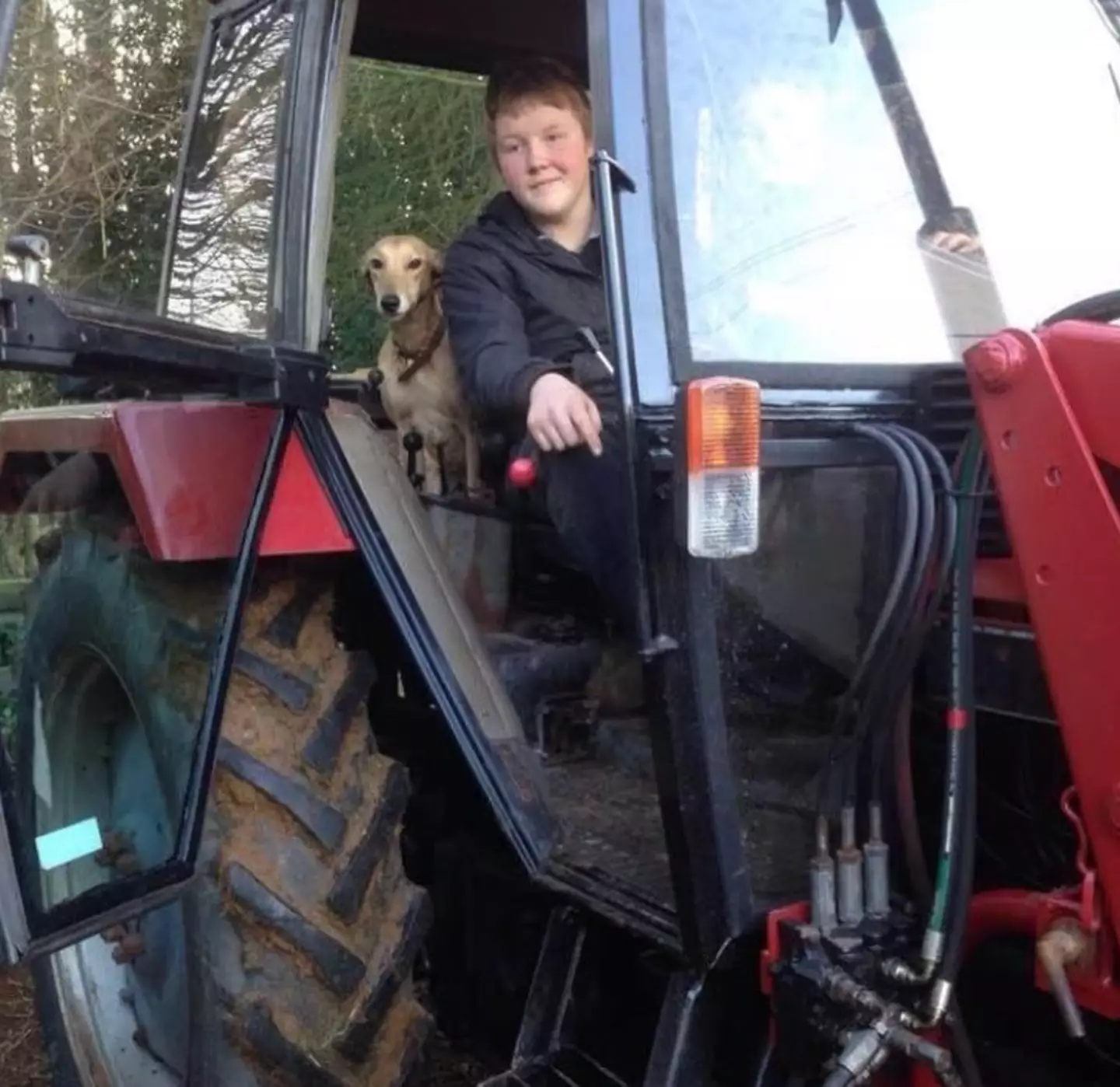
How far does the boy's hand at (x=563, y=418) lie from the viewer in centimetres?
218

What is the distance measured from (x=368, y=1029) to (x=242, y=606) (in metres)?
0.70

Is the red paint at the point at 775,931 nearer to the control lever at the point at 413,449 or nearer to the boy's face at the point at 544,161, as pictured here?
the boy's face at the point at 544,161

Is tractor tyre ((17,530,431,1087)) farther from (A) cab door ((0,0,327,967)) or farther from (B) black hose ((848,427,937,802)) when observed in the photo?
(B) black hose ((848,427,937,802))

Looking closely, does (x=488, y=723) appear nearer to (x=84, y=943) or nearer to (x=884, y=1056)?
(x=884, y=1056)

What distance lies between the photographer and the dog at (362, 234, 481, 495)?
3289 millimetres

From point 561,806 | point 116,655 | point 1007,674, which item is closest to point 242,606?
point 116,655

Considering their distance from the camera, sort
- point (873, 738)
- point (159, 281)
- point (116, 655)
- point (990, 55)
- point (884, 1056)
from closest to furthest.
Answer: point (884, 1056) < point (873, 738) < point (990, 55) < point (116, 655) < point (159, 281)

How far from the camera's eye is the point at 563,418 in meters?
2.18

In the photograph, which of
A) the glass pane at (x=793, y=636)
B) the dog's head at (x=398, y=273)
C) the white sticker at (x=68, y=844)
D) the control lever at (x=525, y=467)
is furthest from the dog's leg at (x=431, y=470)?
the glass pane at (x=793, y=636)

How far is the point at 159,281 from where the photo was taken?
2875 mm

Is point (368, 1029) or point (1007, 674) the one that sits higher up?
point (1007, 674)

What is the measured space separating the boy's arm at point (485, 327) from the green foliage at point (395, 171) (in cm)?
31

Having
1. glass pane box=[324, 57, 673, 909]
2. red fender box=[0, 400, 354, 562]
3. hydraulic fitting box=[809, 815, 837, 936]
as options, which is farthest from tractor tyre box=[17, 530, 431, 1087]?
hydraulic fitting box=[809, 815, 837, 936]

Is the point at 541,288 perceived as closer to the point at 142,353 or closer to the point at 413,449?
the point at 413,449
